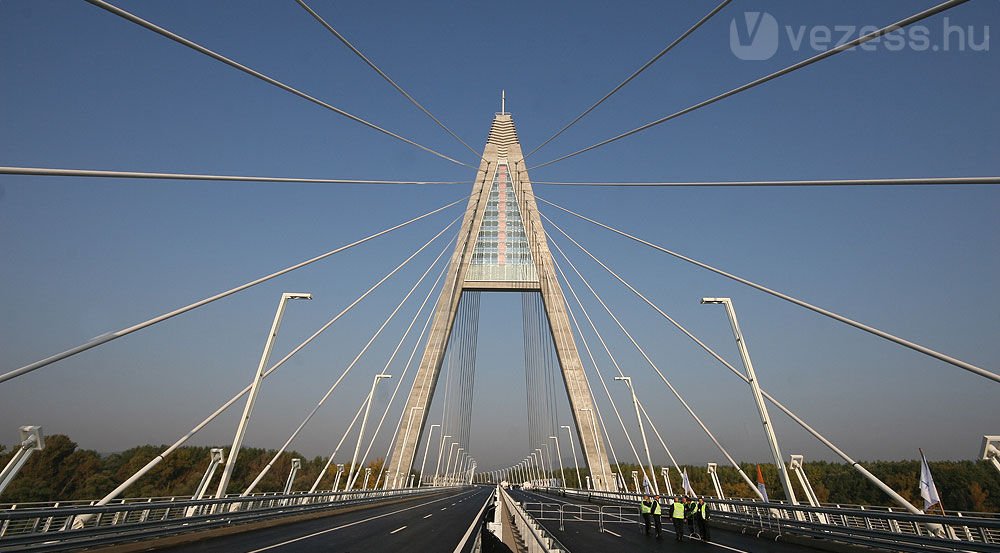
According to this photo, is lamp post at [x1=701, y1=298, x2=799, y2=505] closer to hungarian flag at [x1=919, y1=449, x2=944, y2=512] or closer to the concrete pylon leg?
hungarian flag at [x1=919, y1=449, x2=944, y2=512]

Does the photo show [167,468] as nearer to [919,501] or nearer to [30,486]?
[30,486]

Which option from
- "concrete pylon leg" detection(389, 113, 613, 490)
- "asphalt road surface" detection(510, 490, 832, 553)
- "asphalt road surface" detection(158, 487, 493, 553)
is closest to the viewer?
"asphalt road surface" detection(158, 487, 493, 553)

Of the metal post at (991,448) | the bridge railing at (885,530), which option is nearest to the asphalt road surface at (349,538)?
the bridge railing at (885,530)

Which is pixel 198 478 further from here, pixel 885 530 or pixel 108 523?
pixel 885 530

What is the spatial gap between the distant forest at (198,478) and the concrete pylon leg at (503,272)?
4001 centimetres

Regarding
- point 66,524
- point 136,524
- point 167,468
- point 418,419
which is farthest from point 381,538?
point 167,468

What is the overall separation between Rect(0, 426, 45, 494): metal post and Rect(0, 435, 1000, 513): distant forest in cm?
6176

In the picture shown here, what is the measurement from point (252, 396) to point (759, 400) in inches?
705

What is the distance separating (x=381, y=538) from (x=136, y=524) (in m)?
5.93

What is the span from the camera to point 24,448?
1225cm

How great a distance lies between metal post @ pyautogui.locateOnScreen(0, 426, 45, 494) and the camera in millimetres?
11938

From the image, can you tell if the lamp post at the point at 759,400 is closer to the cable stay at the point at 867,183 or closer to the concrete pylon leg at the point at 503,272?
the cable stay at the point at 867,183

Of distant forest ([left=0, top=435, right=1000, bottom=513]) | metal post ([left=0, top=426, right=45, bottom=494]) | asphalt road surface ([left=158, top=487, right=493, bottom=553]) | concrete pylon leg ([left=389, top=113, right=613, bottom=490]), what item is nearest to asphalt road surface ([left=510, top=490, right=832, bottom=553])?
asphalt road surface ([left=158, top=487, right=493, bottom=553])

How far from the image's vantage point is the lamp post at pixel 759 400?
19297mm
